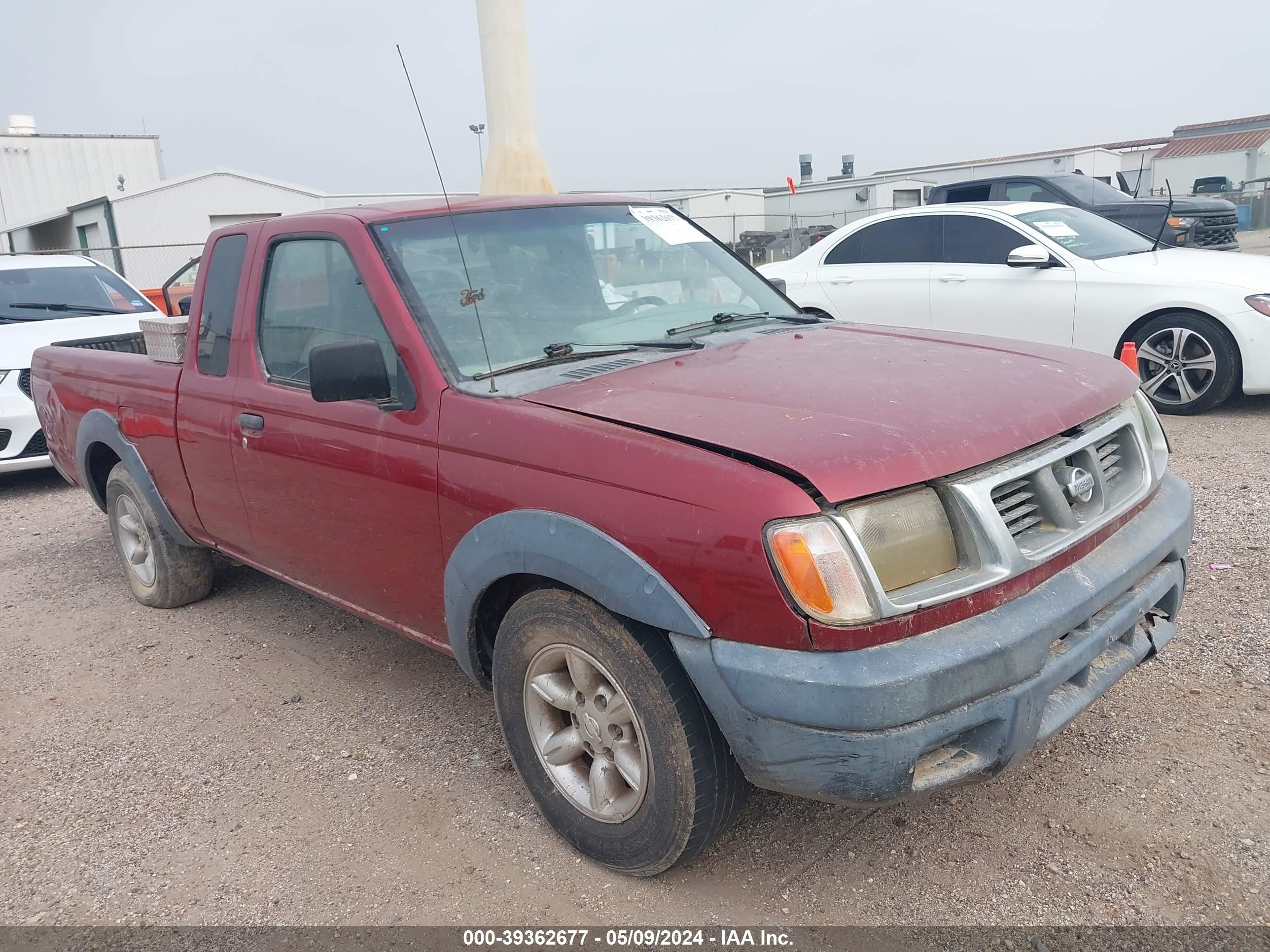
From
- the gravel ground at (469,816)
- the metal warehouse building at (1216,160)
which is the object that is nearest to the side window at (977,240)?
the gravel ground at (469,816)

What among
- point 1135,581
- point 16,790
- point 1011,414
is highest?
point 1011,414

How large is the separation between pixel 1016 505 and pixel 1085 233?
6242 mm

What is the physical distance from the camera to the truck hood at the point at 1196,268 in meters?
6.77

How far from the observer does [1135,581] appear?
265 centimetres

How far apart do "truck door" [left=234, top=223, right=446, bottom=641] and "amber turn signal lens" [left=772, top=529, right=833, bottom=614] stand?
48.1 inches

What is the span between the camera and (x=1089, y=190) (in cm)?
1126

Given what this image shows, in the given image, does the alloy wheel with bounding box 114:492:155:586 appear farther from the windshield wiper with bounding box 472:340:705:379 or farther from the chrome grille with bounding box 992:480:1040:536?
the chrome grille with bounding box 992:480:1040:536

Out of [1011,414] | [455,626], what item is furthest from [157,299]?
[1011,414]

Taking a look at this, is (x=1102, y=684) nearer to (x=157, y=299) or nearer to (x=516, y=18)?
(x=157, y=299)

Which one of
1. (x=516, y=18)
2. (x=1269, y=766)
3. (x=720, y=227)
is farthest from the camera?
(x=720, y=227)

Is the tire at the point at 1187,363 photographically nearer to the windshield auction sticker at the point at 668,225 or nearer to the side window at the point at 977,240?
the side window at the point at 977,240

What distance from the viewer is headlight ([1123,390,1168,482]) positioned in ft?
9.73

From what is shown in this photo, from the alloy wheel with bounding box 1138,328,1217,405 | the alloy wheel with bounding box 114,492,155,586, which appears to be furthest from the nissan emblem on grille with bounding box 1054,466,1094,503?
the alloy wheel with bounding box 1138,328,1217,405

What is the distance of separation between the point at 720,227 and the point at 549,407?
25.8 m
